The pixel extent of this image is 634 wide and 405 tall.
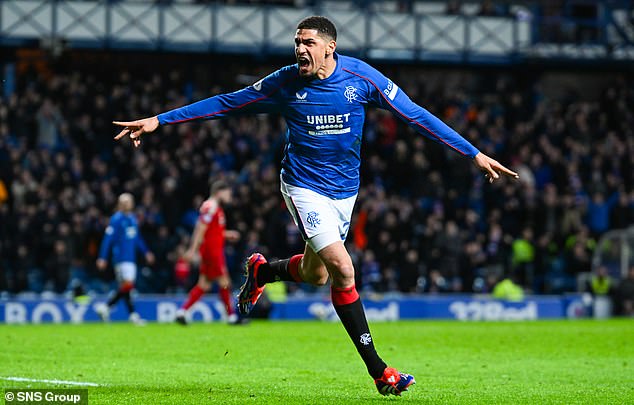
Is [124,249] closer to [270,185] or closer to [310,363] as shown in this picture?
[270,185]

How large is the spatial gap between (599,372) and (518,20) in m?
21.8

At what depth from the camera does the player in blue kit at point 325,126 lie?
28.3 ft

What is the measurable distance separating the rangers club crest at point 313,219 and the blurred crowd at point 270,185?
15.4m

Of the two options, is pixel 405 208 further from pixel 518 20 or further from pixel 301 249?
pixel 518 20

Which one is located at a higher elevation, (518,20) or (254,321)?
(518,20)

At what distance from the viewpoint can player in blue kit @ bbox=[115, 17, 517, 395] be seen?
8.64 meters

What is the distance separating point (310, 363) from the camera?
11.9 meters

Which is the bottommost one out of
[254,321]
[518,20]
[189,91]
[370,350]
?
[254,321]

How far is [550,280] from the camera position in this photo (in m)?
27.2

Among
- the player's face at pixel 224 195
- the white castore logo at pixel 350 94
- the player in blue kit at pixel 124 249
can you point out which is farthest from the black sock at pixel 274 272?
the player in blue kit at pixel 124 249

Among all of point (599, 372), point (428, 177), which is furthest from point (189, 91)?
point (599, 372)

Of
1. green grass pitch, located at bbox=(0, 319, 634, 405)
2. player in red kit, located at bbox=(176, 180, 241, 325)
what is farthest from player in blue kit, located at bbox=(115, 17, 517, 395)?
player in red kit, located at bbox=(176, 180, 241, 325)

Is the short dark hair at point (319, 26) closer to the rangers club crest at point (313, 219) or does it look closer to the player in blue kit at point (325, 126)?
the player in blue kit at point (325, 126)

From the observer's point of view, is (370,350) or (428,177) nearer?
(370,350)
